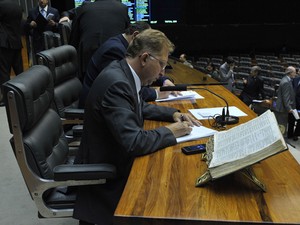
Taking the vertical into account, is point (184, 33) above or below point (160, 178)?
below

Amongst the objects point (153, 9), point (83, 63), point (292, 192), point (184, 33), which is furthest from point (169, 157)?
point (184, 33)

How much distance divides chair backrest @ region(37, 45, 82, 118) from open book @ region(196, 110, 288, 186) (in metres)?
1.15

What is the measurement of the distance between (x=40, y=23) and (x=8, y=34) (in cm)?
41

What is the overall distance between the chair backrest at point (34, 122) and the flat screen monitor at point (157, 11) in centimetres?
905

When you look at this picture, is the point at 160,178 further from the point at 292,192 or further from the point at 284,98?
the point at 284,98

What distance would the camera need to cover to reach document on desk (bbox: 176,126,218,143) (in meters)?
1.52

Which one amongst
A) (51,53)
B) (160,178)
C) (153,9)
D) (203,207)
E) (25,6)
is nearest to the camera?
(203,207)

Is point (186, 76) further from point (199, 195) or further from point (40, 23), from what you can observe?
point (199, 195)

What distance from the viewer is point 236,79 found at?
404 inches

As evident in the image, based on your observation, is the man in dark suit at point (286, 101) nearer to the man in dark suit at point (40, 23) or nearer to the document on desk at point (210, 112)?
the man in dark suit at point (40, 23)

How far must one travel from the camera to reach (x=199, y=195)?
3.55 feet

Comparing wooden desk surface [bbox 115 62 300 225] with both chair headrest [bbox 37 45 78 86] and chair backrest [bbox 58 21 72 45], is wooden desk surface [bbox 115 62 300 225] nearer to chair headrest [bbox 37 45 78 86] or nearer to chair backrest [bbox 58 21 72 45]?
chair headrest [bbox 37 45 78 86]

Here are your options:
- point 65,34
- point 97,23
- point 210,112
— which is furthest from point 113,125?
point 65,34

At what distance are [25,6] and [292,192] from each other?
743 cm
